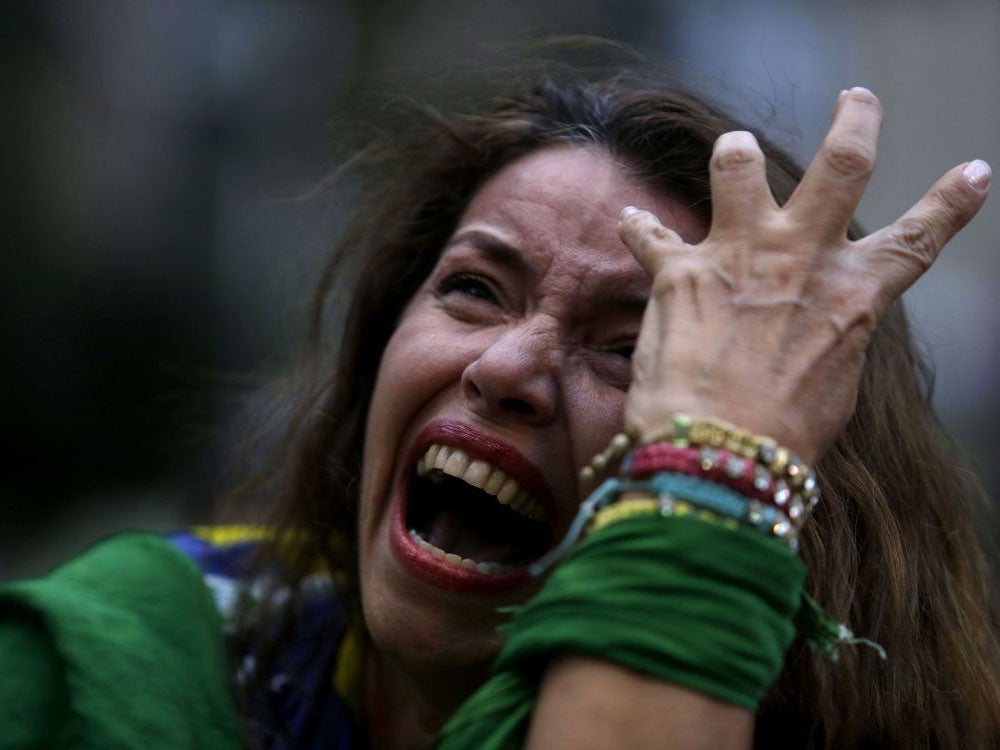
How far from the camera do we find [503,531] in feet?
7.18

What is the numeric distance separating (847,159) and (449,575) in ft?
2.83

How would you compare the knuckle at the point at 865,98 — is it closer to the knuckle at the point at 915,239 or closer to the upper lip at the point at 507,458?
the knuckle at the point at 915,239

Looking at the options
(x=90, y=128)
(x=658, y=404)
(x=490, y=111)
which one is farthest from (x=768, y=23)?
(x=658, y=404)

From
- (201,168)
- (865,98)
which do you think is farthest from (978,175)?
(201,168)

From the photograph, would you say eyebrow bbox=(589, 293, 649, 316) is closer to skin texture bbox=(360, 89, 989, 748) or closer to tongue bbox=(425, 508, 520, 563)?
skin texture bbox=(360, 89, 989, 748)

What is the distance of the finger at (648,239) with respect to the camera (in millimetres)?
1659

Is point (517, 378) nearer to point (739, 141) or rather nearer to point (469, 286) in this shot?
point (469, 286)

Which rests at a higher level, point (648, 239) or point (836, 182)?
point (836, 182)

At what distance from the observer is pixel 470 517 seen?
221cm

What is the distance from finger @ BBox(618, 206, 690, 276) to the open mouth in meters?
0.46

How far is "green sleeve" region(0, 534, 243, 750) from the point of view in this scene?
1.82 meters

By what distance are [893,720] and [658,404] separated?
75 cm

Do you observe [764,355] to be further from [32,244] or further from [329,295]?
[32,244]

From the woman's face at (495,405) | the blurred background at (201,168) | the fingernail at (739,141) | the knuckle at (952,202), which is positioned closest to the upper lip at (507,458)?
the woman's face at (495,405)
